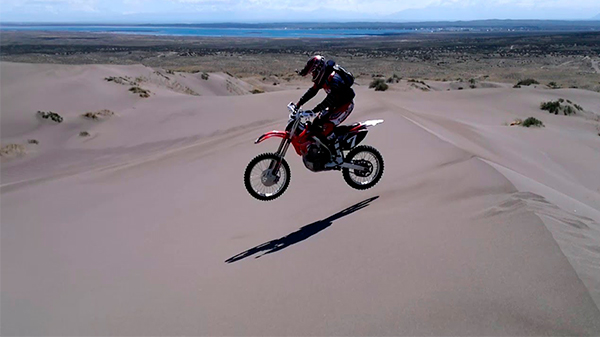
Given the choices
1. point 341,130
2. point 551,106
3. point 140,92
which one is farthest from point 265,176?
point 551,106

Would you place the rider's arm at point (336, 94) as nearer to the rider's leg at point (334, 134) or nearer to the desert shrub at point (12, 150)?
the rider's leg at point (334, 134)

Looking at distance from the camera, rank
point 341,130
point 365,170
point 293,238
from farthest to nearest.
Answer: point 365,170
point 341,130
point 293,238

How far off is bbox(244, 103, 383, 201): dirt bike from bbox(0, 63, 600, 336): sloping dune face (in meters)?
0.24

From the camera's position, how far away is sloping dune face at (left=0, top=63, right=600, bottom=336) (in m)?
3.65

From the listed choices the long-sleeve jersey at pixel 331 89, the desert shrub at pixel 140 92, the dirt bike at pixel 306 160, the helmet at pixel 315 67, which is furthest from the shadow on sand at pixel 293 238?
the desert shrub at pixel 140 92

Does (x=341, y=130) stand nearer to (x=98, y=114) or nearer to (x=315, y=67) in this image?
(x=315, y=67)

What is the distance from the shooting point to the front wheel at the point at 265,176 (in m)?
6.67

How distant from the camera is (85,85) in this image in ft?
63.7

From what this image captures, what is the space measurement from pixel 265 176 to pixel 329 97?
1361 mm

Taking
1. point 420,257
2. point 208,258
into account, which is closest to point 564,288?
point 420,257

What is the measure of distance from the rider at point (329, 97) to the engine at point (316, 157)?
0.27 ft

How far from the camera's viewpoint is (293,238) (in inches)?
221

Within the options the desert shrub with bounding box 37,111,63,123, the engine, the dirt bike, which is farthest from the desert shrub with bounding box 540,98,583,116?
the desert shrub with bounding box 37,111,63,123

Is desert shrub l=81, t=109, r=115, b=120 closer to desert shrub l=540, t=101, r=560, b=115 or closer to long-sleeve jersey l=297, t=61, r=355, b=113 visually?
long-sleeve jersey l=297, t=61, r=355, b=113
